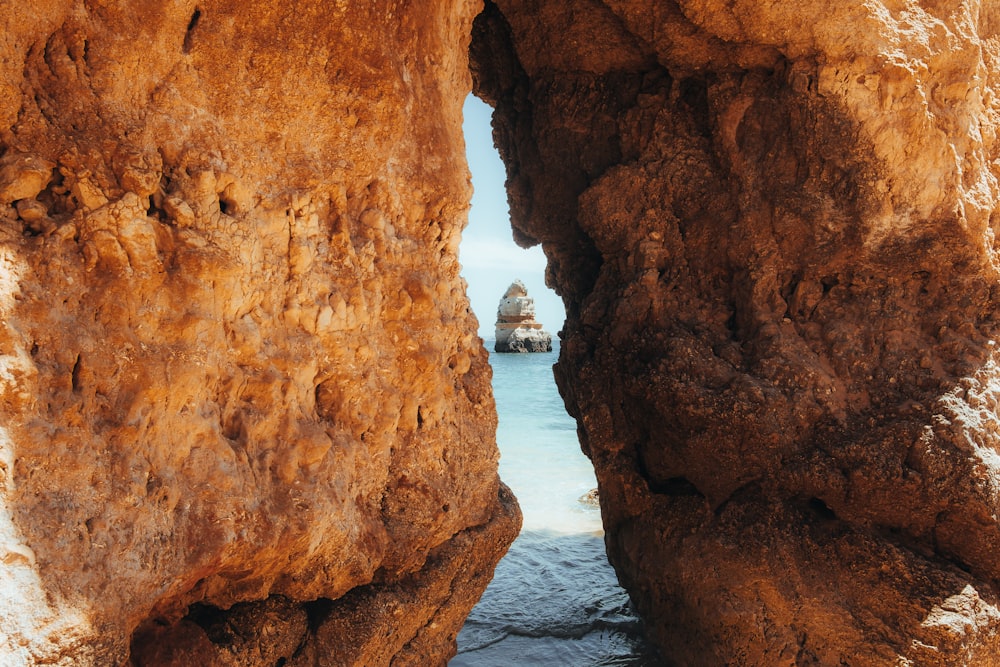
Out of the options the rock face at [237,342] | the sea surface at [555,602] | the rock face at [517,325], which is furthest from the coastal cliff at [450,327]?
the rock face at [517,325]

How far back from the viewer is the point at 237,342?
2.58 meters

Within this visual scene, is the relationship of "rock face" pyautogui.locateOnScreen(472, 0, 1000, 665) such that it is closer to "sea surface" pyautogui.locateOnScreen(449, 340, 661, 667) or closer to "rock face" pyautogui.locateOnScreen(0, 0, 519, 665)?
"sea surface" pyautogui.locateOnScreen(449, 340, 661, 667)

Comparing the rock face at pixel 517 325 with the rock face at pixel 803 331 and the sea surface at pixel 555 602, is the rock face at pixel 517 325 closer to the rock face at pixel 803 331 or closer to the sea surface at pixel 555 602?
the sea surface at pixel 555 602

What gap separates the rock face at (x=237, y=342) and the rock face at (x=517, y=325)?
31004mm

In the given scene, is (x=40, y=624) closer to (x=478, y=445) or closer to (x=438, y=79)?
(x=478, y=445)

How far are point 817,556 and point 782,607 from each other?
32 centimetres

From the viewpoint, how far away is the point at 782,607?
369 centimetres

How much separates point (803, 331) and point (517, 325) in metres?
31.4

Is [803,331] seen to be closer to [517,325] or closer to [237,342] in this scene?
[237,342]

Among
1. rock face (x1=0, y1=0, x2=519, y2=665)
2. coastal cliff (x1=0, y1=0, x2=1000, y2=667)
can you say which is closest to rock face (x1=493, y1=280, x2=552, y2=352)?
coastal cliff (x1=0, y1=0, x2=1000, y2=667)

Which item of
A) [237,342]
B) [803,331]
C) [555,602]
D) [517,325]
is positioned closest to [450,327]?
Answer: [237,342]

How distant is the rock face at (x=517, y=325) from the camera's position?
114 feet

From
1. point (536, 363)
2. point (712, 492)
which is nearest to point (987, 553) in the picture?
point (712, 492)

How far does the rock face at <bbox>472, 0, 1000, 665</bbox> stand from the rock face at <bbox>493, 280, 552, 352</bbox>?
97.7ft
